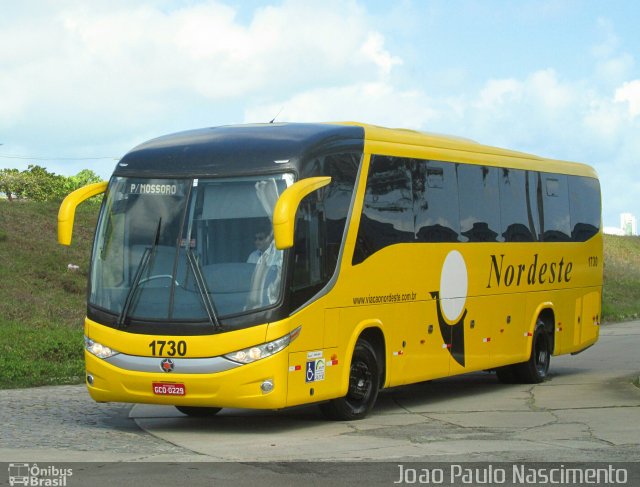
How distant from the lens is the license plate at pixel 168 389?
510 inches

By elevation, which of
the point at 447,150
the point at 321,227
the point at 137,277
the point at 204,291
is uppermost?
the point at 447,150

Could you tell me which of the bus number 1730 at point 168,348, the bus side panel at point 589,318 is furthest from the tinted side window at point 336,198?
the bus side panel at point 589,318

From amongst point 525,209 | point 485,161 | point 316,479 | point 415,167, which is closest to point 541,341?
point 525,209

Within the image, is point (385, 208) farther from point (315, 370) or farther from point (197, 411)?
point (197, 411)

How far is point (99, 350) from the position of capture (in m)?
13.5

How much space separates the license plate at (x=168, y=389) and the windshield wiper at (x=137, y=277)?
2.65 feet

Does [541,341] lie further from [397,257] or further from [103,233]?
[103,233]

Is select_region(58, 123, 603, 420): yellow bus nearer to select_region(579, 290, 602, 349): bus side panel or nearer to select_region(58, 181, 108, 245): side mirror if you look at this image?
select_region(58, 181, 108, 245): side mirror

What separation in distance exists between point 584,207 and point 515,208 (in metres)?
A: 3.28

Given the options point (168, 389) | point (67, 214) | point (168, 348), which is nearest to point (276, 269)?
point (168, 348)

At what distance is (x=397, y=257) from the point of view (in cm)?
1528

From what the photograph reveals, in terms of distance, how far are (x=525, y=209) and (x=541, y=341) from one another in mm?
2287

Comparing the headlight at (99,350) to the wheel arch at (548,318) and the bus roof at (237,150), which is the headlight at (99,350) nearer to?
the bus roof at (237,150)

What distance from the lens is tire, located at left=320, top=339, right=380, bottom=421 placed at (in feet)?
46.8
